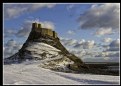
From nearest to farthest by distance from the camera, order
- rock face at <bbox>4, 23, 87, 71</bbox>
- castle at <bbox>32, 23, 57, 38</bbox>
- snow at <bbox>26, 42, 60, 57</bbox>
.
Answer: rock face at <bbox>4, 23, 87, 71</bbox> → snow at <bbox>26, 42, 60, 57</bbox> → castle at <bbox>32, 23, 57, 38</bbox>

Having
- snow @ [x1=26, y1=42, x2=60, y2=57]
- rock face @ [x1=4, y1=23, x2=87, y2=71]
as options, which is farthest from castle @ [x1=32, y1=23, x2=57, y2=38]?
snow @ [x1=26, y1=42, x2=60, y2=57]

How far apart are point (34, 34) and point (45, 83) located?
65.1ft

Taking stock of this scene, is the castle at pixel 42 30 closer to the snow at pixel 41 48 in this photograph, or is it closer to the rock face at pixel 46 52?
the rock face at pixel 46 52

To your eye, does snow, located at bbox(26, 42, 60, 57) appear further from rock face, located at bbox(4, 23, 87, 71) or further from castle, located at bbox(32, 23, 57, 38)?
castle, located at bbox(32, 23, 57, 38)

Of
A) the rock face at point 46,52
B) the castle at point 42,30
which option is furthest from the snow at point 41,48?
the castle at point 42,30

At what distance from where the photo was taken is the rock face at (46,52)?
87.7 ft

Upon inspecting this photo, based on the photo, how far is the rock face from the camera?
26.7 meters

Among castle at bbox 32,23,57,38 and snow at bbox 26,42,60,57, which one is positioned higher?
castle at bbox 32,23,57,38

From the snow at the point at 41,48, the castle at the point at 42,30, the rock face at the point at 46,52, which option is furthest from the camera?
the castle at the point at 42,30

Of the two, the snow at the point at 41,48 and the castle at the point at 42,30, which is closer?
the snow at the point at 41,48

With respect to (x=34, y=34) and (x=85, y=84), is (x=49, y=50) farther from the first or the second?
(x=85, y=84)

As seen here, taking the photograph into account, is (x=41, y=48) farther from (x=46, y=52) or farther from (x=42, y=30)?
(x=42, y=30)

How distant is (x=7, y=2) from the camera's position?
12336 mm

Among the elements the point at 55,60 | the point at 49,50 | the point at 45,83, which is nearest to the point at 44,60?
the point at 55,60
